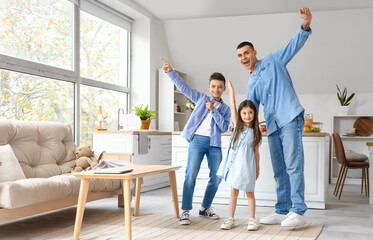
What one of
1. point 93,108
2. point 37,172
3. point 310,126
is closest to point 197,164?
point 37,172

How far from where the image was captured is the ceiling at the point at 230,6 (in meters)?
6.62

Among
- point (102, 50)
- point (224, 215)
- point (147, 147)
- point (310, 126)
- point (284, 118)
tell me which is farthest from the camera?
point (102, 50)

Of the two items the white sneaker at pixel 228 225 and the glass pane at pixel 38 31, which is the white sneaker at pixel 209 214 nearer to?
the white sneaker at pixel 228 225

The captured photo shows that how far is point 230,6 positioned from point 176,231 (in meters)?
4.42

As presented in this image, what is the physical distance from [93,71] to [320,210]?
3384mm

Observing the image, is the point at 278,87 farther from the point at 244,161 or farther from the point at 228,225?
the point at 228,225

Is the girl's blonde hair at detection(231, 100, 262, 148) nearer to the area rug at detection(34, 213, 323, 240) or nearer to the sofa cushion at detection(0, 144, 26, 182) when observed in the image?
the area rug at detection(34, 213, 323, 240)

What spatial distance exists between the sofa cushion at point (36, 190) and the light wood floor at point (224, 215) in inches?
10.5

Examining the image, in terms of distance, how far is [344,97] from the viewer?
7156mm

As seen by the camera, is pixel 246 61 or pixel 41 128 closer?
pixel 246 61

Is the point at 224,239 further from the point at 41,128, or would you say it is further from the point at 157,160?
the point at 157,160

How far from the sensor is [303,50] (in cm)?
731

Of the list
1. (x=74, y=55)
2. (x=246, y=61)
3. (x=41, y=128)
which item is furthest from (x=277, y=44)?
(x=41, y=128)

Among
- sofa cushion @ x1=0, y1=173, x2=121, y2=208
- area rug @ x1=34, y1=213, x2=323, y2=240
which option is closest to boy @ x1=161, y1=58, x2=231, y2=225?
area rug @ x1=34, y1=213, x2=323, y2=240
